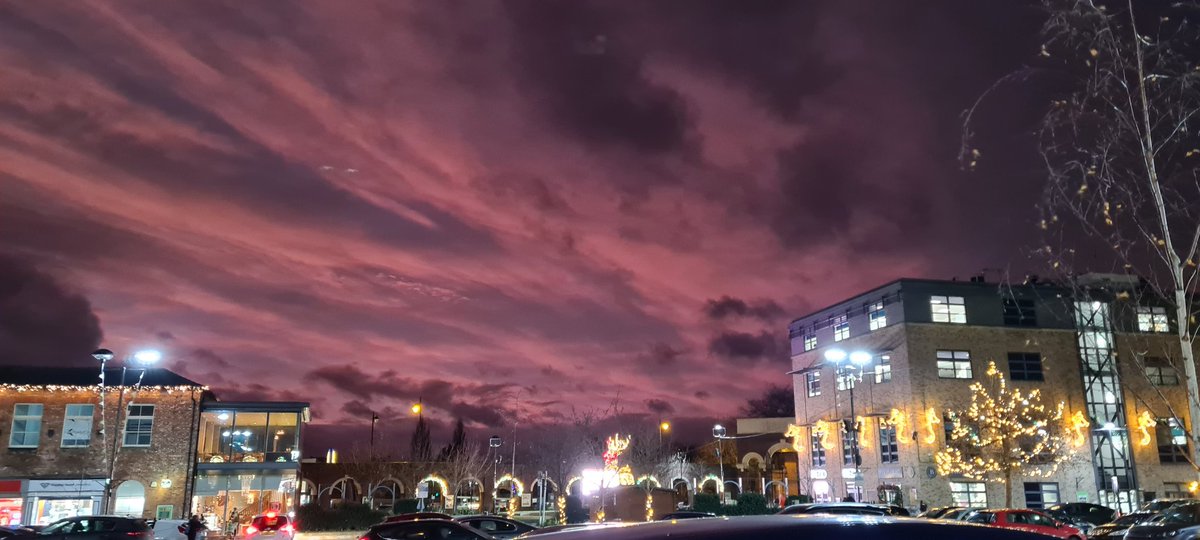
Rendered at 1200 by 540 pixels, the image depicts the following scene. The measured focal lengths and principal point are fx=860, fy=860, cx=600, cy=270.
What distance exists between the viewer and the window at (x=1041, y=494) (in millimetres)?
50500

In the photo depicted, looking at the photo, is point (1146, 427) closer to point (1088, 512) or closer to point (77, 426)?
point (1088, 512)

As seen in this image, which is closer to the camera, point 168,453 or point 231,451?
point 168,453

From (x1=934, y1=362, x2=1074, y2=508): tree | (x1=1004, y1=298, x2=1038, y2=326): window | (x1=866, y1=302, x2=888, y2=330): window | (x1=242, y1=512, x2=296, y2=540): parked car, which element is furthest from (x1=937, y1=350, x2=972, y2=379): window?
(x1=242, y1=512, x2=296, y2=540): parked car

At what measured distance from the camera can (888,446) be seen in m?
51.6

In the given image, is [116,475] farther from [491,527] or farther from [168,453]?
[491,527]

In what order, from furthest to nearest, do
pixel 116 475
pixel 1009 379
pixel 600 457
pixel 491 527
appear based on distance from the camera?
1. pixel 600 457
2. pixel 1009 379
3. pixel 116 475
4. pixel 491 527

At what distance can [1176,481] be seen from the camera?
52.9 meters

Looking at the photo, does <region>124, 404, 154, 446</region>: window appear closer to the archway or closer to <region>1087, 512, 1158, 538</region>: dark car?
the archway

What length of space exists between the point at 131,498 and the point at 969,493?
46004mm

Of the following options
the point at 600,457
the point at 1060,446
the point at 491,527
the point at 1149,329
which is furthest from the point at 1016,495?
the point at 491,527

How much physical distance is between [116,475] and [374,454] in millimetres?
24278

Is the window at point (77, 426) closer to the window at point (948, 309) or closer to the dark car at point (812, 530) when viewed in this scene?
the window at point (948, 309)

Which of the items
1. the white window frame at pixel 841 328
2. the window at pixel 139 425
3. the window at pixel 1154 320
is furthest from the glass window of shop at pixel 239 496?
the window at pixel 1154 320

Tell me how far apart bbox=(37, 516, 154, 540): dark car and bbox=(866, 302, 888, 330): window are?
4199 centimetres
